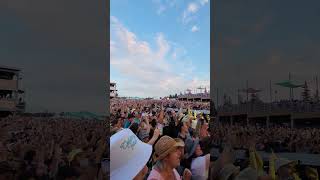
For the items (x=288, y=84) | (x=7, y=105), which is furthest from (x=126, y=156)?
(x=288, y=84)

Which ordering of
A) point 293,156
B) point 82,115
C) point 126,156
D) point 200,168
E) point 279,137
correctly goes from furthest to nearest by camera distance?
point 279,137, point 293,156, point 82,115, point 200,168, point 126,156

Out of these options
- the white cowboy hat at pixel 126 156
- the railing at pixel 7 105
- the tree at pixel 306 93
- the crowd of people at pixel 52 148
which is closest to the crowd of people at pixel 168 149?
the white cowboy hat at pixel 126 156

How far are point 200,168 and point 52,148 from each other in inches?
23.8

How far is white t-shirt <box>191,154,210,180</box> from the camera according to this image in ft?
5.26

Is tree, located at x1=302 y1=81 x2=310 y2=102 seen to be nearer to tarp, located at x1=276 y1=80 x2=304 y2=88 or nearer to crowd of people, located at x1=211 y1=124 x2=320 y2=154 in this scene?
tarp, located at x1=276 y1=80 x2=304 y2=88

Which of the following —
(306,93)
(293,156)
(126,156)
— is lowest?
Result: (293,156)

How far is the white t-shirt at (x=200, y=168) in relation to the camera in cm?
160

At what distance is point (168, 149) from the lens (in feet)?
4.58

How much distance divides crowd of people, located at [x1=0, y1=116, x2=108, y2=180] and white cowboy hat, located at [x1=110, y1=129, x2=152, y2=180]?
0.11 metres

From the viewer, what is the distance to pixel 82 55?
1934 millimetres

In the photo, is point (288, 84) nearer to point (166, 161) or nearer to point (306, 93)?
point (306, 93)

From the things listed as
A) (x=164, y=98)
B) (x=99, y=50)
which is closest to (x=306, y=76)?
(x=164, y=98)

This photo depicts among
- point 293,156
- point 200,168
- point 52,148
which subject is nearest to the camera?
point 52,148

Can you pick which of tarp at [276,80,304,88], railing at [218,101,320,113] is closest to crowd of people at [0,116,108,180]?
railing at [218,101,320,113]
